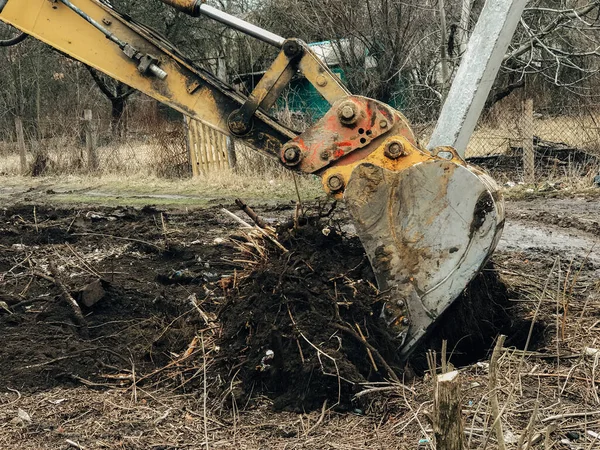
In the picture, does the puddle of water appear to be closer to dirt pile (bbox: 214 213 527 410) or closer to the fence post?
dirt pile (bbox: 214 213 527 410)

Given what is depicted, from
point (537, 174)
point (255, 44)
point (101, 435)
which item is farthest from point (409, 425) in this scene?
point (255, 44)

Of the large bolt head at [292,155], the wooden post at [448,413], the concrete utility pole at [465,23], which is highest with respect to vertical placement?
the concrete utility pole at [465,23]

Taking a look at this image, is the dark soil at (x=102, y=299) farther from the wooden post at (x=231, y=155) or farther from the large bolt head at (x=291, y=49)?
the wooden post at (x=231, y=155)

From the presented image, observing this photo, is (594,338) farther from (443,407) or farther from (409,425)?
(443,407)

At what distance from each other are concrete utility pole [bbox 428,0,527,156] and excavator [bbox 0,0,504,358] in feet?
3.69

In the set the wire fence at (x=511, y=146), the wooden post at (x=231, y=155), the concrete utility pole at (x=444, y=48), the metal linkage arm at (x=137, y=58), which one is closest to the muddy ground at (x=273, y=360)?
the metal linkage arm at (x=137, y=58)

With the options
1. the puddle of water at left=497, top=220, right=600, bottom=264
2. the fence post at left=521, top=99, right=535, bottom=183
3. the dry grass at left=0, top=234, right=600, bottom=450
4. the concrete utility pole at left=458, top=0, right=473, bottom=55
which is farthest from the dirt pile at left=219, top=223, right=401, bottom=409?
the concrete utility pole at left=458, top=0, right=473, bottom=55

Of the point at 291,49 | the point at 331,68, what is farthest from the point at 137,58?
the point at 331,68

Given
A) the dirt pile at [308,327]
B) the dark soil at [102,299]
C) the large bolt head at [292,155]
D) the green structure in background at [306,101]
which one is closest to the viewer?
the dirt pile at [308,327]

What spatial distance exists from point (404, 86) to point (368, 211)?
46.7 feet

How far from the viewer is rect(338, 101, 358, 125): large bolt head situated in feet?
13.2

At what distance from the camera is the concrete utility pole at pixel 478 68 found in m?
5.13

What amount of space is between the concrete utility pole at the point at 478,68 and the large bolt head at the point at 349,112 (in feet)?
4.44

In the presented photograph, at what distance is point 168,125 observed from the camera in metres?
16.6
